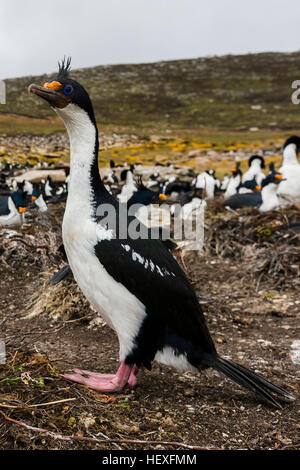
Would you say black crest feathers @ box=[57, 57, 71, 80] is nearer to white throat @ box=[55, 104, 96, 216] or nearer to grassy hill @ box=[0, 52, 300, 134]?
white throat @ box=[55, 104, 96, 216]

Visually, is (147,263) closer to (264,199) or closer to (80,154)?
(80,154)

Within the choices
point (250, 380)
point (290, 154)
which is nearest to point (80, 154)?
point (250, 380)

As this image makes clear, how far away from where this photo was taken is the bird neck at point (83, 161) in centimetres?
326

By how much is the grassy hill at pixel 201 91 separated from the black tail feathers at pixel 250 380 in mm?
31811

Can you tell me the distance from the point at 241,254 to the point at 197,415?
4416 millimetres

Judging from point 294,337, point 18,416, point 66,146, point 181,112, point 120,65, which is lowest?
point 294,337

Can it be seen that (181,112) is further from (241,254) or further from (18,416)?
(18,416)

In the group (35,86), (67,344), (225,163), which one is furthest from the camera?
(225,163)

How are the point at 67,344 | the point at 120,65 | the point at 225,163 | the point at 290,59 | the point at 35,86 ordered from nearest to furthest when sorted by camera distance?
1. the point at 35,86
2. the point at 67,344
3. the point at 225,163
4. the point at 120,65
5. the point at 290,59

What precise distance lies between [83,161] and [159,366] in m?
1.88

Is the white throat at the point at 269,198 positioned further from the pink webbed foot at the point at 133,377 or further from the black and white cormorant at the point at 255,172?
the black and white cormorant at the point at 255,172

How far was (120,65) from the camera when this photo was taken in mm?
80750

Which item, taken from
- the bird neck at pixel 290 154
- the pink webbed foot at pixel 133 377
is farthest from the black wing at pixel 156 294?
the bird neck at pixel 290 154

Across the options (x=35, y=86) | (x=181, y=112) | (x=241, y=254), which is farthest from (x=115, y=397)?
(x=181, y=112)
